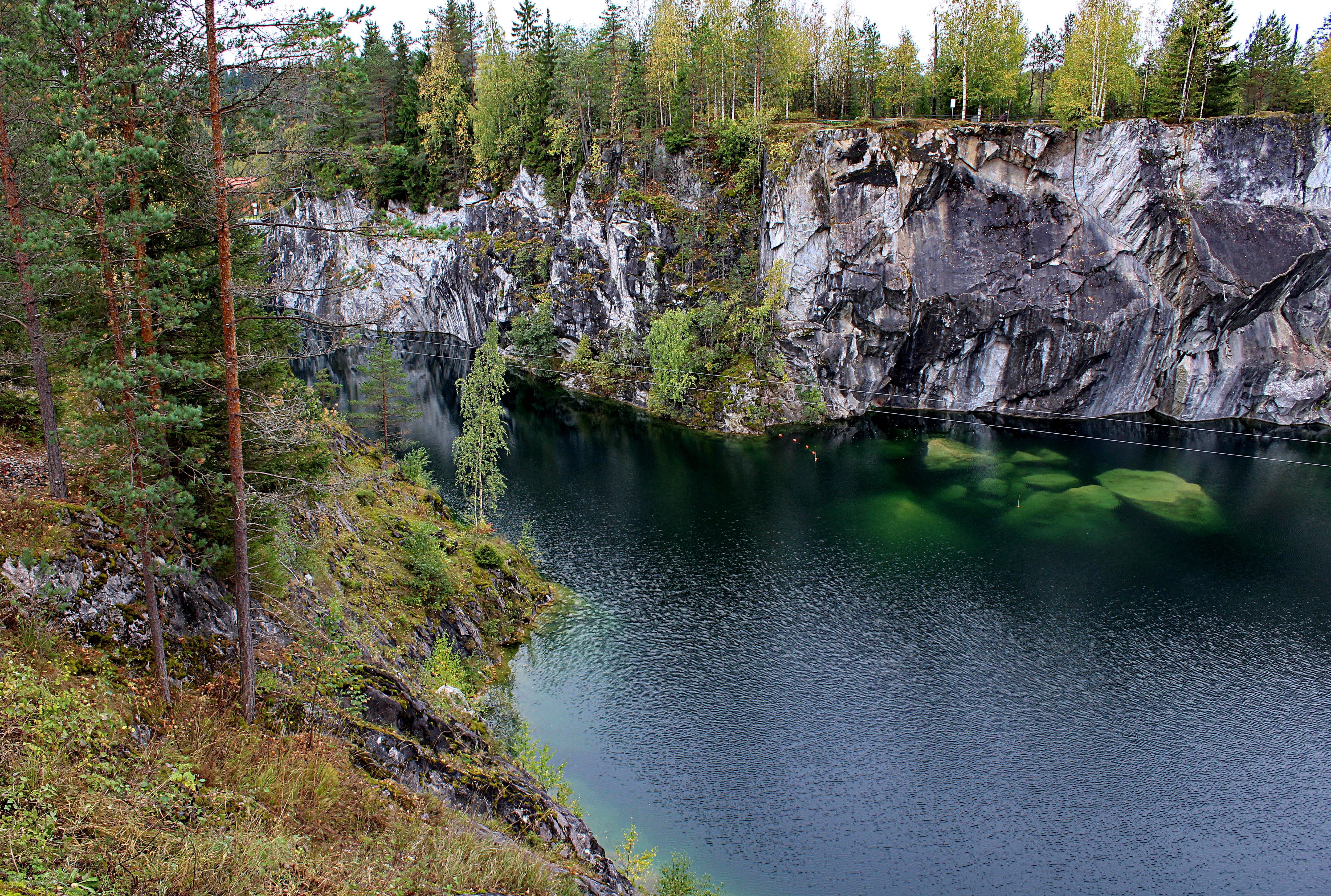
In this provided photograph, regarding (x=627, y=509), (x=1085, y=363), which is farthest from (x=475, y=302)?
(x=1085, y=363)

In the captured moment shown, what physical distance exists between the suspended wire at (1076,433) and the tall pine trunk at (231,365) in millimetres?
38391

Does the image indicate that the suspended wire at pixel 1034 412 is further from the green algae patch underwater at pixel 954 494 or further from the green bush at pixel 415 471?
the green bush at pixel 415 471

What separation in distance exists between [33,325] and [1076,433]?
5657 cm

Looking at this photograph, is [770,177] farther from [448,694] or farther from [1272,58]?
[448,694]

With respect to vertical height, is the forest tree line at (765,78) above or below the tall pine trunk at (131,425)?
above

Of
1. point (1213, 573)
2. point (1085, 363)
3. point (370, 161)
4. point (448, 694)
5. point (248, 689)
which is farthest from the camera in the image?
point (1085, 363)

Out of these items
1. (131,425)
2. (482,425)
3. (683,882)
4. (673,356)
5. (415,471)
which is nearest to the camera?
(131,425)

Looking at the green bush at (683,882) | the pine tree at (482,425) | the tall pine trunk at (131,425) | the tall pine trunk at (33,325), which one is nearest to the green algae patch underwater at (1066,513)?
the pine tree at (482,425)

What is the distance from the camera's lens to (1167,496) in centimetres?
4062

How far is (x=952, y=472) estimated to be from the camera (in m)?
45.3

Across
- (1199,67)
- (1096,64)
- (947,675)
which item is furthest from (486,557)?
(1199,67)

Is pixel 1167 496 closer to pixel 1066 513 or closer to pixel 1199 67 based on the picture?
pixel 1066 513

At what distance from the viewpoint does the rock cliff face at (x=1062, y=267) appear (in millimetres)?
52094

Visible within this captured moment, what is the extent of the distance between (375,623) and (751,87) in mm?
55402
